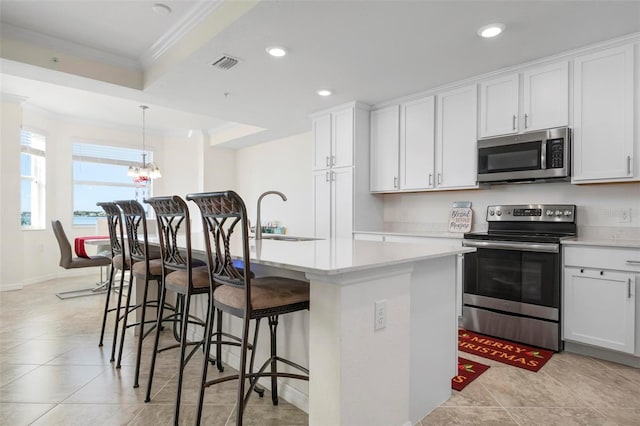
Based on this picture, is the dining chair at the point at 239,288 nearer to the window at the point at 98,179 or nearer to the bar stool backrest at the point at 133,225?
the bar stool backrest at the point at 133,225

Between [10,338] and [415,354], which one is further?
[10,338]

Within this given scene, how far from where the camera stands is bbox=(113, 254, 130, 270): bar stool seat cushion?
9.46 ft

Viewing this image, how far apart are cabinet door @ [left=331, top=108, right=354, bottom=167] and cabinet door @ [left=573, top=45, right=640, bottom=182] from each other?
2215mm

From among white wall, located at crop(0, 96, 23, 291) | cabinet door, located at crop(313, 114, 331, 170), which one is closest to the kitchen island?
cabinet door, located at crop(313, 114, 331, 170)

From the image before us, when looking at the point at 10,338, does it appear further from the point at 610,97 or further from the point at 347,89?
the point at 610,97

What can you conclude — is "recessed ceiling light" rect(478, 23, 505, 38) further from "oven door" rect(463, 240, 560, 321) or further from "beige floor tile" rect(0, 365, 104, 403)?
"beige floor tile" rect(0, 365, 104, 403)

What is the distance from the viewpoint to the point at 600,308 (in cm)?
262

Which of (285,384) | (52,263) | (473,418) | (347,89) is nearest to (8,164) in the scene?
(52,263)

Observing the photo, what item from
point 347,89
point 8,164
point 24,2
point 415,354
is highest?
point 24,2

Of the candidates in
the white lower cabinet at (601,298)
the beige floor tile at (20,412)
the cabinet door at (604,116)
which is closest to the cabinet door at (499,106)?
the cabinet door at (604,116)

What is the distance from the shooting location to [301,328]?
2.00m

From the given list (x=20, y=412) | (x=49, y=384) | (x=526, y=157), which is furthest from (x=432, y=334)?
(x=49, y=384)

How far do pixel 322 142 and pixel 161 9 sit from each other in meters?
2.34

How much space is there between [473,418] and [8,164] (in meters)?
6.37
